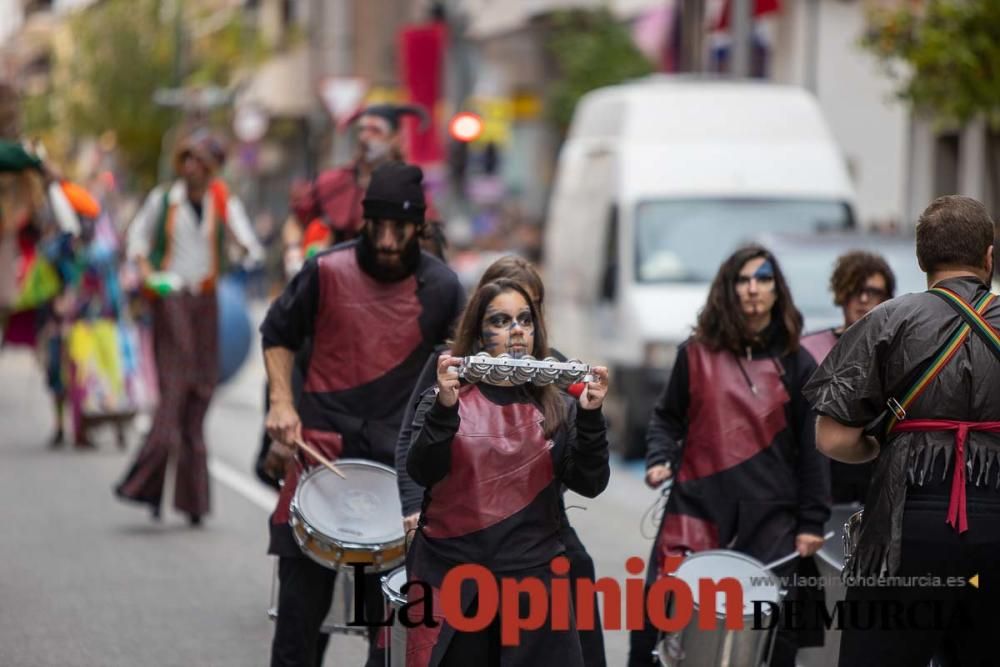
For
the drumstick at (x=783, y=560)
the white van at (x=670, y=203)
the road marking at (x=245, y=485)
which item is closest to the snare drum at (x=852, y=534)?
the drumstick at (x=783, y=560)

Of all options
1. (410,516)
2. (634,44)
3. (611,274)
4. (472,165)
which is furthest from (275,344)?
(634,44)

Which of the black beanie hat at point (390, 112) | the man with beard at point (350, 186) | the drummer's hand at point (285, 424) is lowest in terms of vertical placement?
the drummer's hand at point (285, 424)

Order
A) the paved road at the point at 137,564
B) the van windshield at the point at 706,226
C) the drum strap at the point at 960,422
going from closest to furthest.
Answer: the drum strap at the point at 960,422 < the paved road at the point at 137,564 < the van windshield at the point at 706,226

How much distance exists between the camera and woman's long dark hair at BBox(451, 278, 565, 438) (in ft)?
19.1

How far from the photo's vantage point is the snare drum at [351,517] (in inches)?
262

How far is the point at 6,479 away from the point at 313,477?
24.8ft

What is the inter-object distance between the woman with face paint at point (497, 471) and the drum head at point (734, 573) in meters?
0.95

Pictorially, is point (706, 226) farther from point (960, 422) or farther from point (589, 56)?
point (589, 56)

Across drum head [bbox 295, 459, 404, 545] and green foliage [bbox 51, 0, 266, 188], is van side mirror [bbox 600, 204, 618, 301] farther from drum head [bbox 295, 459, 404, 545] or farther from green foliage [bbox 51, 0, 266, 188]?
green foliage [bbox 51, 0, 266, 188]

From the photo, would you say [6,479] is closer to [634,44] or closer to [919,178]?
[919,178]

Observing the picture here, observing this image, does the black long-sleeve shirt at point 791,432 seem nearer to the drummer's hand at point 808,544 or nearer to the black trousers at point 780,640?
the drummer's hand at point 808,544

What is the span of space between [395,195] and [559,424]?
1.45 metres

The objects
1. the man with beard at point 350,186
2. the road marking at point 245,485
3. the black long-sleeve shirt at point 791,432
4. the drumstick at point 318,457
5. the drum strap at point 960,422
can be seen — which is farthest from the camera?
the road marking at point 245,485

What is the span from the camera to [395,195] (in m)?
6.98
